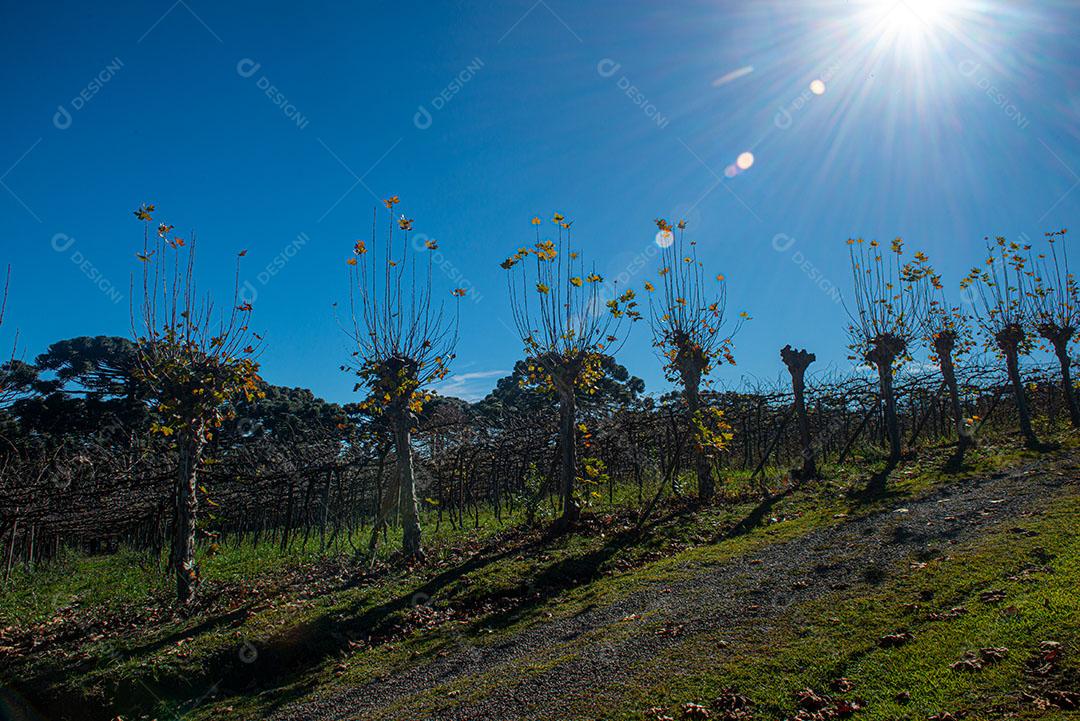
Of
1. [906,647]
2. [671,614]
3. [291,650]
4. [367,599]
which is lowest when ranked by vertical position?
[291,650]

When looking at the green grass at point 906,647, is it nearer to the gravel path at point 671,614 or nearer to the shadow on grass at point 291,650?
the gravel path at point 671,614

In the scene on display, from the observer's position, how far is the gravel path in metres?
5.56

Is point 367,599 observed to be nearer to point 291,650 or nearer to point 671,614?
point 291,650

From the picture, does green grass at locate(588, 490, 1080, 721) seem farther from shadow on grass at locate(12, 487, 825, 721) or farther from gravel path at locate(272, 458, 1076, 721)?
shadow on grass at locate(12, 487, 825, 721)

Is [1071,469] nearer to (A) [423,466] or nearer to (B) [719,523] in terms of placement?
(B) [719,523]

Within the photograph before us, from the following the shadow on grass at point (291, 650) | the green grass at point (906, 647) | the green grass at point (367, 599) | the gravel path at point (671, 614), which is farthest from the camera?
the green grass at point (367, 599)

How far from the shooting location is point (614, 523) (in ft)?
40.6

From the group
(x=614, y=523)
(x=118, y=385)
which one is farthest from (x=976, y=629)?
(x=118, y=385)

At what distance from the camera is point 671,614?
6906 mm

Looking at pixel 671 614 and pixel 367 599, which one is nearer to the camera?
pixel 671 614

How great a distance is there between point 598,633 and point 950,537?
489cm

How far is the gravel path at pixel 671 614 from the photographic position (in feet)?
18.2

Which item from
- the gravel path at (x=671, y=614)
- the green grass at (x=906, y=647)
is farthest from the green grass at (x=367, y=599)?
the green grass at (x=906, y=647)

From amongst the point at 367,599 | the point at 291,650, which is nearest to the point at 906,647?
the point at 291,650
